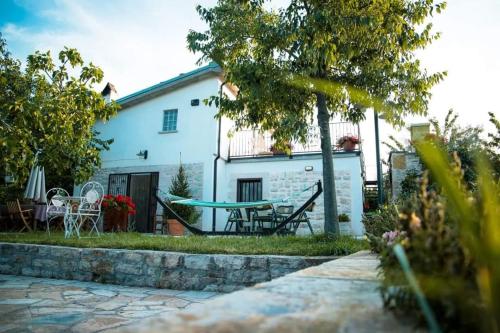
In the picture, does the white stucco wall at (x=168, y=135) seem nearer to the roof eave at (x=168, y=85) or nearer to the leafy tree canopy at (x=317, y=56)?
the roof eave at (x=168, y=85)

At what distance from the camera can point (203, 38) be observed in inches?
218

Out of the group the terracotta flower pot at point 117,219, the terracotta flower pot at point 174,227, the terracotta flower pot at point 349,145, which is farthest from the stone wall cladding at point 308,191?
the terracotta flower pot at point 117,219

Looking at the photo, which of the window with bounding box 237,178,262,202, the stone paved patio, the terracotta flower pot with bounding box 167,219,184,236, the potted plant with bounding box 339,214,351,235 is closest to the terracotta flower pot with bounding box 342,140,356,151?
the potted plant with bounding box 339,214,351,235

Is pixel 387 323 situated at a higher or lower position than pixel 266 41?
lower

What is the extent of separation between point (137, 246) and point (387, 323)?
4185mm

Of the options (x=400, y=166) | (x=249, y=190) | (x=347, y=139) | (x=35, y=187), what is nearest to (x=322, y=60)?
(x=347, y=139)

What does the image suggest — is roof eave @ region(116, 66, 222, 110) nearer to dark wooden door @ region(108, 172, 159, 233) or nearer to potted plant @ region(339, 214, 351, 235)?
dark wooden door @ region(108, 172, 159, 233)

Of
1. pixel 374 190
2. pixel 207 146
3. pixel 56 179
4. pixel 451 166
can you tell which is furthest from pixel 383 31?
pixel 56 179

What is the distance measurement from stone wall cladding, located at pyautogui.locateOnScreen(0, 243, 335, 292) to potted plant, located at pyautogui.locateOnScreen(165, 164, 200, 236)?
3.95 meters

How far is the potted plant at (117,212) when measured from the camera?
8.65m

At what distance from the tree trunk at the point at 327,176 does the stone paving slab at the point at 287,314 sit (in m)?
3.80

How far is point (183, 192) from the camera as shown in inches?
373

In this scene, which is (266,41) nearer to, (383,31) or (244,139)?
(383,31)

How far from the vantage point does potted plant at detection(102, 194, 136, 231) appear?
8.65 metres
